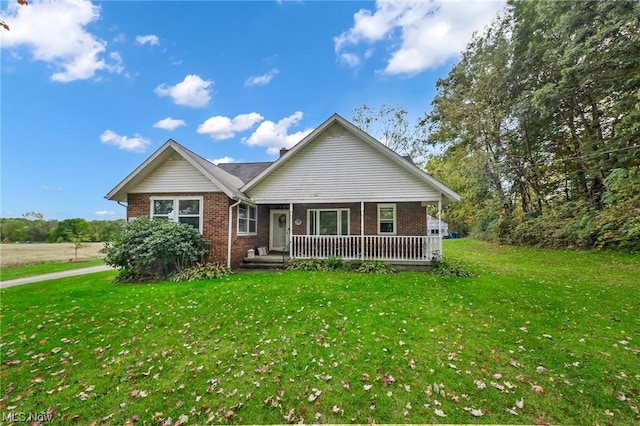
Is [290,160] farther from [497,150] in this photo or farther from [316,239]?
[497,150]

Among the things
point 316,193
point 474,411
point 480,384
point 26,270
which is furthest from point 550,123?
point 26,270

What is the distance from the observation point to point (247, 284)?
28.4 feet

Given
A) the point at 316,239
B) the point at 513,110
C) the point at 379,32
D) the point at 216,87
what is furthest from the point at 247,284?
the point at 513,110

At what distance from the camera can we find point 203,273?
401 inches

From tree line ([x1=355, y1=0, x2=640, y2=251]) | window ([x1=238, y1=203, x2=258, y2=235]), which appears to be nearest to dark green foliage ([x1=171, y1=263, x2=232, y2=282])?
window ([x1=238, y1=203, x2=258, y2=235])

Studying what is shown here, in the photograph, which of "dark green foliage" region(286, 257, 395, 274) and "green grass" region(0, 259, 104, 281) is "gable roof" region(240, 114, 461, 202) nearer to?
"dark green foliage" region(286, 257, 395, 274)

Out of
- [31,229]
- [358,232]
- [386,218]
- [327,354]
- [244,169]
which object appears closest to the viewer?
[327,354]

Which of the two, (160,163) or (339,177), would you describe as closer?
(160,163)

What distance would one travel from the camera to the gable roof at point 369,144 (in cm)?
1085

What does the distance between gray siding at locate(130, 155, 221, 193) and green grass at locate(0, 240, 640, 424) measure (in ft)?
15.0

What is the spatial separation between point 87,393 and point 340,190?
9.57 meters

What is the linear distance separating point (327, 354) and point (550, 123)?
2216 cm

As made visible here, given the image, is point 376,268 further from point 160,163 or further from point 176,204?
point 160,163

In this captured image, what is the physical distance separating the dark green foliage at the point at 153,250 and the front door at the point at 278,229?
418 cm
